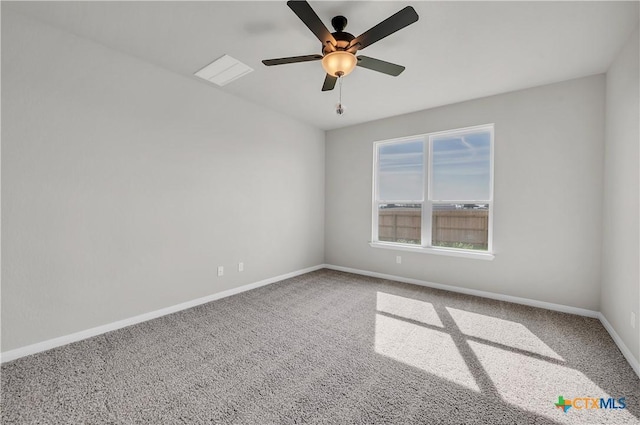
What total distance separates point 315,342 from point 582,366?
81.2 inches

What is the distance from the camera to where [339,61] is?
200 centimetres

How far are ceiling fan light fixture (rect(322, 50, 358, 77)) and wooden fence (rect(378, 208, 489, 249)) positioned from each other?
2.71 metres

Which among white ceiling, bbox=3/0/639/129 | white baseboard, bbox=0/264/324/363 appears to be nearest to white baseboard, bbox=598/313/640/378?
white ceiling, bbox=3/0/639/129

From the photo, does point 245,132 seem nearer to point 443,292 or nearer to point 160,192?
point 160,192

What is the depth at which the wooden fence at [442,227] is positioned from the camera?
12.0 feet

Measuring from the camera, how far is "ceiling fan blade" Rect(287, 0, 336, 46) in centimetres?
157

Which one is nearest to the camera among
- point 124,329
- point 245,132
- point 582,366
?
point 582,366

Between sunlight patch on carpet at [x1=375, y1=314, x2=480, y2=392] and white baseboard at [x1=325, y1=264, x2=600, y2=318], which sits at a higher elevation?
white baseboard at [x1=325, y1=264, x2=600, y2=318]

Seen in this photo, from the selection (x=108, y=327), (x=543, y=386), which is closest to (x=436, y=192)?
(x=543, y=386)

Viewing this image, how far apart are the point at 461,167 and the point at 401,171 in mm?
881

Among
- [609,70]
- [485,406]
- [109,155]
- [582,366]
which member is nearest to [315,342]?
[485,406]

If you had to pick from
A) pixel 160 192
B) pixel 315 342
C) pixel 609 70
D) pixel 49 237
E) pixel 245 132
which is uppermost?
pixel 609 70

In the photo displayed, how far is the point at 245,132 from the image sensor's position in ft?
12.1

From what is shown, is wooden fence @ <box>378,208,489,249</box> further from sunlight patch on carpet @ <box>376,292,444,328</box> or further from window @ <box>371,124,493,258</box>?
sunlight patch on carpet @ <box>376,292,444,328</box>
